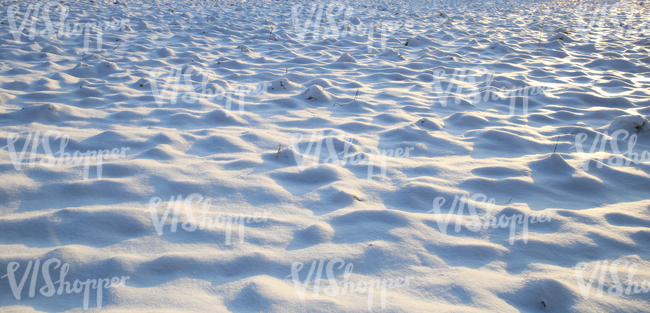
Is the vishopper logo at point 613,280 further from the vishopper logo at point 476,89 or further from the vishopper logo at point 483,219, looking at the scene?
the vishopper logo at point 476,89

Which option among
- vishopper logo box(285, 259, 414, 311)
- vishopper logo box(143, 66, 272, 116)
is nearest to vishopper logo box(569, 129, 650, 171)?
vishopper logo box(285, 259, 414, 311)

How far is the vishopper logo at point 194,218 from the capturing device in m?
1.71

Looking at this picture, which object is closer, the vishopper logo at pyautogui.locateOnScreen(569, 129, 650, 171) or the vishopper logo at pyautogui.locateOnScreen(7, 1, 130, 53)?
the vishopper logo at pyautogui.locateOnScreen(569, 129, 650, 171)

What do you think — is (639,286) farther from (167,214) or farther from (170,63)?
(170,63)

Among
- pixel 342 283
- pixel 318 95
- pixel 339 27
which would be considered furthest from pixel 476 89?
pixel 339 27

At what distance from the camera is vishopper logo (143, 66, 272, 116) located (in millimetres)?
3328

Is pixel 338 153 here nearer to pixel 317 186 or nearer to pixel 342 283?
pixel 317 186

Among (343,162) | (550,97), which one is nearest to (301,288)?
(343,162)

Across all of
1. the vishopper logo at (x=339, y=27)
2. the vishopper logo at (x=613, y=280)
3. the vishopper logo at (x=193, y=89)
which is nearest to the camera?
the vishopper logo at (x=613, y=280)

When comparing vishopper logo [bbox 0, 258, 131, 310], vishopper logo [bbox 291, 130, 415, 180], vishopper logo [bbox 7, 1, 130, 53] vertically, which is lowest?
vishopper logo [bbox 0, 258, 131, 310]

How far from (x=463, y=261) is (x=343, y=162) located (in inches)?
40.2

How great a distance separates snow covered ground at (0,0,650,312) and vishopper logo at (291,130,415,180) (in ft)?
0.05

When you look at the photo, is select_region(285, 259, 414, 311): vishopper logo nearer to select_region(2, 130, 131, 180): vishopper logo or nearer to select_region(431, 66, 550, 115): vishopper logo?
select_region(2, 130, 131, 180): vishopper logo

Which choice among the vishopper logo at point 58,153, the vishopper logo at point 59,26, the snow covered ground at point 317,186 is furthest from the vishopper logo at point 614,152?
the vishopper logo at point 59,26
